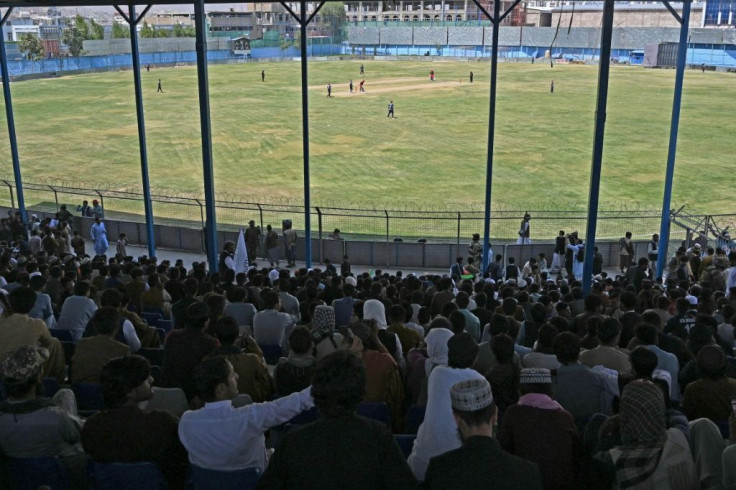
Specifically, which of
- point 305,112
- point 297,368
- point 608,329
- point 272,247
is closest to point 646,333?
point 608,329

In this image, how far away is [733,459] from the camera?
13.2 feet

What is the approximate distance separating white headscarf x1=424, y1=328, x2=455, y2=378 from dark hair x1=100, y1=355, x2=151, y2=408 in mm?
2685

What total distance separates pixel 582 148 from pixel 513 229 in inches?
623

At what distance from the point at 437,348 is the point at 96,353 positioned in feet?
9.30

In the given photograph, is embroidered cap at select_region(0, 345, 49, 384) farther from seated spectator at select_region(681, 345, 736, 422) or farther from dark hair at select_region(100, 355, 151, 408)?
seated spectator at select_region(681, 345, 736, 422)

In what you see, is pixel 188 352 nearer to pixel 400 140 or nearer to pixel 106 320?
pixel 106 320

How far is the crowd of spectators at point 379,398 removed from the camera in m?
3.34

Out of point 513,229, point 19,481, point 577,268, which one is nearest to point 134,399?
point 19,481

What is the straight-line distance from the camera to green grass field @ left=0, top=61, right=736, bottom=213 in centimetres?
2847

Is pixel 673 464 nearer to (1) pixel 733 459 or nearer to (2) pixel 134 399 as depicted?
(1) pixel 733 459

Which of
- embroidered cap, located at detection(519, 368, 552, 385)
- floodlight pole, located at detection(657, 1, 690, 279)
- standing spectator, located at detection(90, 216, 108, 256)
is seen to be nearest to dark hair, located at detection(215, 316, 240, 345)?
embroidered cap, located at detection(519, 368, 552, 385)

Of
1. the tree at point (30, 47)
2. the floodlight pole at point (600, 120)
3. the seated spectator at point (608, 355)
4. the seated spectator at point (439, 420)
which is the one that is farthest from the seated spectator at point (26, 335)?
the tree at point (30, 47)

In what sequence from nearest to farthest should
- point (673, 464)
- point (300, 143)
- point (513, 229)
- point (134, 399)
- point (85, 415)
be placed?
point (673, 464)
point (134, 399)
point (85, 415)
point (513, 229)
point (300, 143)

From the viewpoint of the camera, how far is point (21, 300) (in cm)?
667
